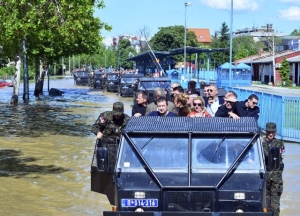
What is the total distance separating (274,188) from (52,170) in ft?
22.9

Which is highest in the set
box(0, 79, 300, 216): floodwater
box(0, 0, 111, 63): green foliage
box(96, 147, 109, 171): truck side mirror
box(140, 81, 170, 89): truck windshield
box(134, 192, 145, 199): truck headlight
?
box(0, 0, 111, 63): green foliage

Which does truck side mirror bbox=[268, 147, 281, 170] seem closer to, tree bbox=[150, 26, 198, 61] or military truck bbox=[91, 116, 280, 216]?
military truck bbox=[91, 116, 280, 216]

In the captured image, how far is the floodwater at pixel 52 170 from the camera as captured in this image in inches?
443

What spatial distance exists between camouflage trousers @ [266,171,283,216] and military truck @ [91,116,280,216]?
1.49 metres

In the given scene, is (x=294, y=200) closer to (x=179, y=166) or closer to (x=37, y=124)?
(x=179, y=166)

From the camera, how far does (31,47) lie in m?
39.2

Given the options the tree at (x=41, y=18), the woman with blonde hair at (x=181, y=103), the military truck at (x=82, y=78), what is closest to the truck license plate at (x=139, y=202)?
the woman with blonde hair at (x=181, y=103)

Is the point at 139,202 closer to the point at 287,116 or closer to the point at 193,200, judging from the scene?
the point at 193,200

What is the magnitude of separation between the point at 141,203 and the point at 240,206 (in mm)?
1004

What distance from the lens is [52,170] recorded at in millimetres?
14711

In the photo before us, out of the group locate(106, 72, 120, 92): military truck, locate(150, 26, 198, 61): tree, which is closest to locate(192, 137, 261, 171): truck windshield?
locate(106, 72, 120, 92): military truck

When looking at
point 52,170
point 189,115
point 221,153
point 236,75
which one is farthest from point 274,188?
point 236,75

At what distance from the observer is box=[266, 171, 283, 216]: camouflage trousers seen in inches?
346

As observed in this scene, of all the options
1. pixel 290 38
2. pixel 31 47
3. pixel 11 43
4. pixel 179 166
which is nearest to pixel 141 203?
pixel 179 166
